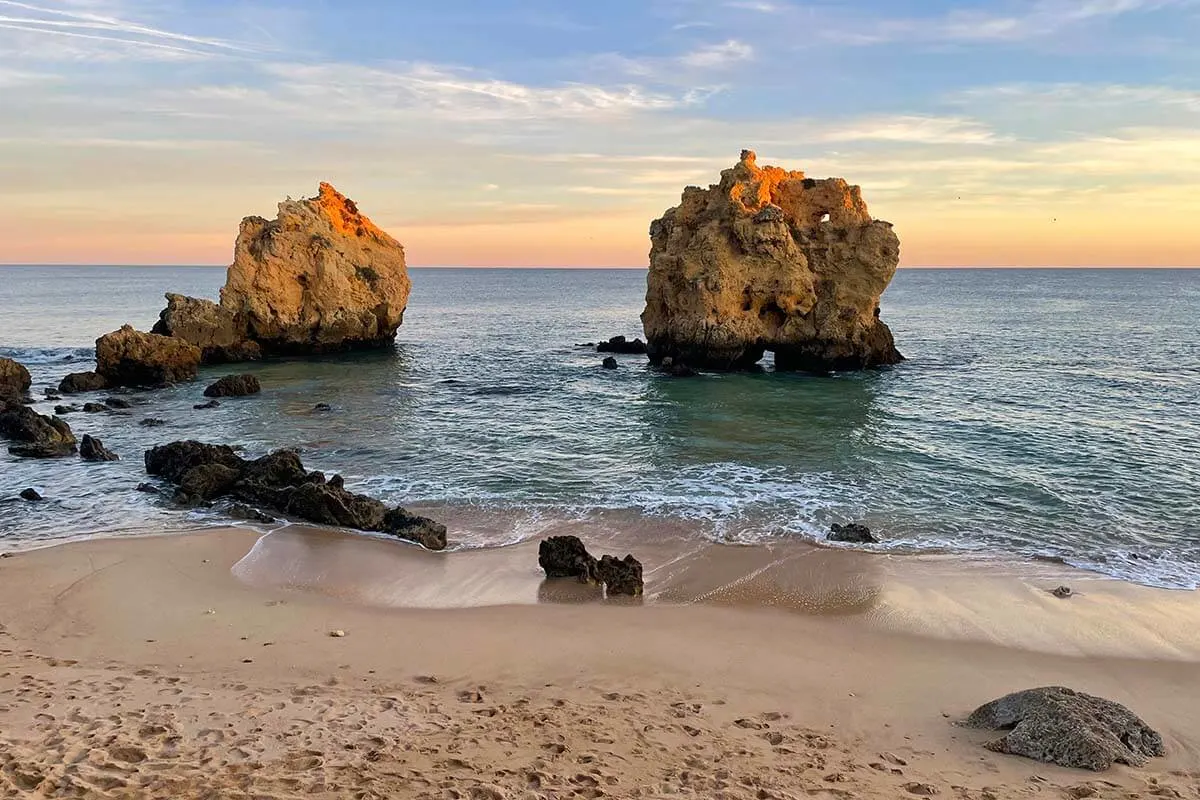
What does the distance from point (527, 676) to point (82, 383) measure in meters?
30.0

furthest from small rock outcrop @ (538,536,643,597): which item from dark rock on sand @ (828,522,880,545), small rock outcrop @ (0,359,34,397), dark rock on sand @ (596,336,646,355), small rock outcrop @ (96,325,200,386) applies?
dark rock on sand @ (596,336,646,355)

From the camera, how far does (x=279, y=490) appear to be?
17312 millimetres

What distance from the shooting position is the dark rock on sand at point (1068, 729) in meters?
7.71

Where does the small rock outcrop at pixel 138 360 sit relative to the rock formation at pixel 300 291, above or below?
below

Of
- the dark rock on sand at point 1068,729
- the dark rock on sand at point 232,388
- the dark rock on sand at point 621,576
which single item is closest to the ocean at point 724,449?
the dark rock on sand at point 232,388

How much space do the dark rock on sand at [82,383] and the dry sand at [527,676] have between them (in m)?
20.8

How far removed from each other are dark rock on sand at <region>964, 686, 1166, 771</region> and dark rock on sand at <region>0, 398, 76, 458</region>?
73.3 ft

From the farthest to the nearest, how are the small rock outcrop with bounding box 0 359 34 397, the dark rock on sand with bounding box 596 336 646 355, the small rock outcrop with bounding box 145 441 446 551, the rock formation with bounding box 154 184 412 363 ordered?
the dark rock on sand with bounding box 596 336 646 355, the rock formation with bounding box 154 184 412 363, the small rock outcrop with bounding box 0 359 34 397, the small rock outcrop with bounding box 145 441 446 551

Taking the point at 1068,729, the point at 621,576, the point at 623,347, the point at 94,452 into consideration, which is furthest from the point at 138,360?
the point at 1068,729

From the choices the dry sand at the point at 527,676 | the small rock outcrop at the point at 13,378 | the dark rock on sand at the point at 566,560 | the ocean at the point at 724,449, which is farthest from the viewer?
the small rock outcrop at the point at 13,378

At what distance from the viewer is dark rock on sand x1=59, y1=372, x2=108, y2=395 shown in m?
32.1

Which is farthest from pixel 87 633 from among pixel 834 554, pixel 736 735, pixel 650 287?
pixel 650 287

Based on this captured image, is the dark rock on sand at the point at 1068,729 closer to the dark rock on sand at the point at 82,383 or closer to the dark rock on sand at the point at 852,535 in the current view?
the dark rock on sand at the point at 852,535

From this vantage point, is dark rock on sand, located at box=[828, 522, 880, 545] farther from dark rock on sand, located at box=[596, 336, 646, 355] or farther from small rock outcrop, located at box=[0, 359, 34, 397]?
dark rock on sand, located at box=[596, 336, 646, 355]
